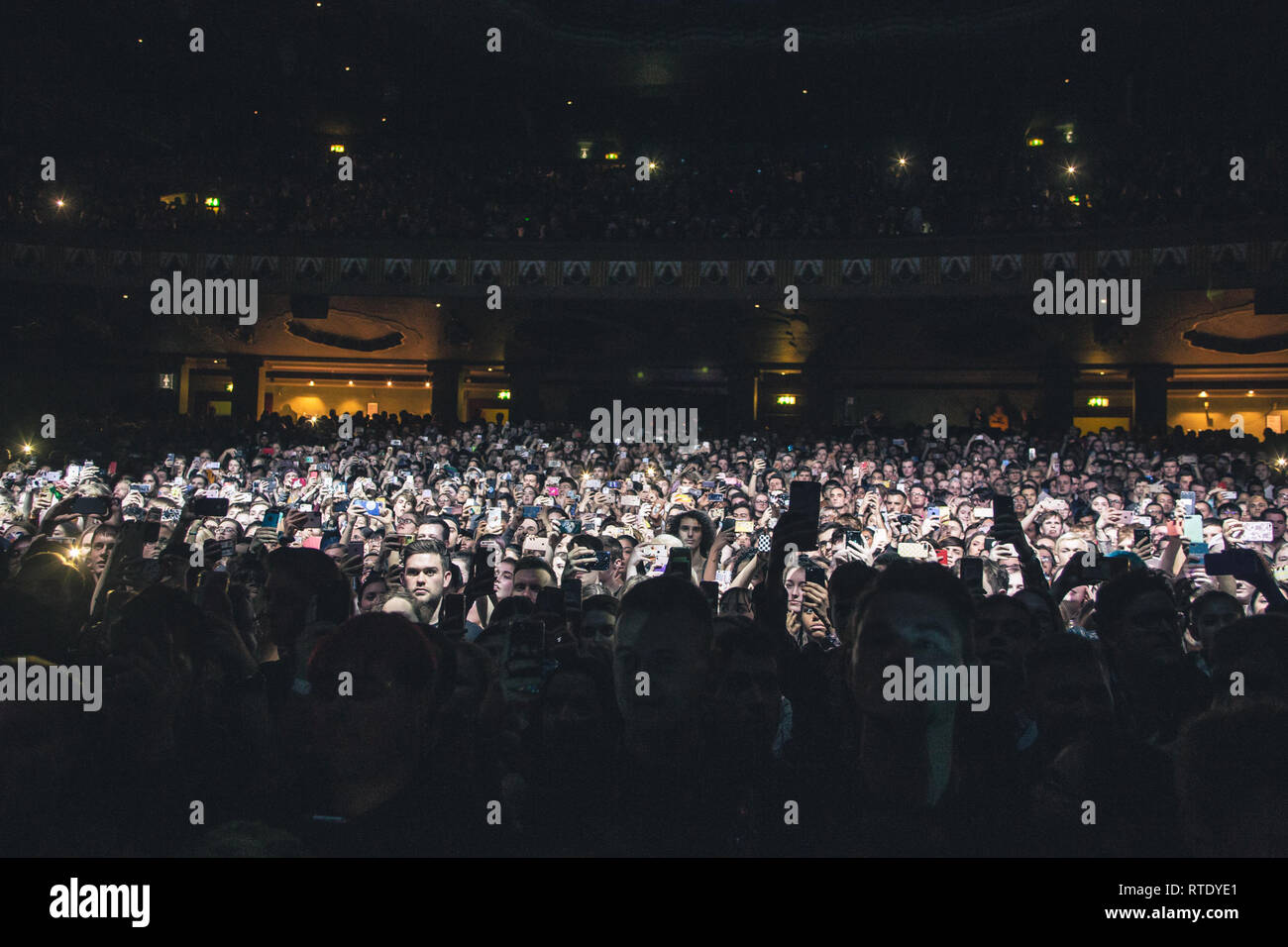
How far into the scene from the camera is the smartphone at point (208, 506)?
6.53 m

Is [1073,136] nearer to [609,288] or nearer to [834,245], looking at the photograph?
[834,245]

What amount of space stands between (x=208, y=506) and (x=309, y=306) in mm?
13750

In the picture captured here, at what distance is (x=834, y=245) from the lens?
18.3 meters

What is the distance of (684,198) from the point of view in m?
20.3

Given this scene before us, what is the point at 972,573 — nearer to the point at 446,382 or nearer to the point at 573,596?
the point at 573,596

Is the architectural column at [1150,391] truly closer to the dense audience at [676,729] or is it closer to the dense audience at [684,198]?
the dense audience at [684,198]

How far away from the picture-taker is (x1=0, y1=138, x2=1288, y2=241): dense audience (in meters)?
17.4

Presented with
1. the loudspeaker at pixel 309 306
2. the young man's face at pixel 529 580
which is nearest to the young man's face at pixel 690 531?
the young man's face at pixel 529 580

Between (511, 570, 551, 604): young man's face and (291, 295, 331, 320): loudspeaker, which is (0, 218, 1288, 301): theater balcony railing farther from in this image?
(511, 570, 551, 604): young man's face

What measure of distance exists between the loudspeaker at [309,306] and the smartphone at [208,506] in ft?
43.8

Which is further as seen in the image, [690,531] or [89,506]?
[690,531]

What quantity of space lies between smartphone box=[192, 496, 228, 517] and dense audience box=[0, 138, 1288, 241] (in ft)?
44.1

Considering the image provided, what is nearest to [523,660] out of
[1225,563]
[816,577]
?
[816,577]
